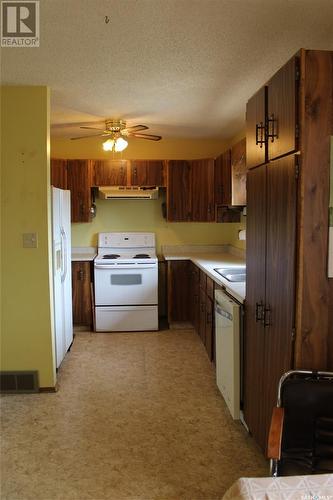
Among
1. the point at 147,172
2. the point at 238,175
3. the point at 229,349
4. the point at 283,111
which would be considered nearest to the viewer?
the point at 283,111

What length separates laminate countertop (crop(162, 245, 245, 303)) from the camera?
2785mm

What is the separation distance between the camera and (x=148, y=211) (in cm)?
528

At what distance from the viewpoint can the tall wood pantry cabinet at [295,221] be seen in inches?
64.2

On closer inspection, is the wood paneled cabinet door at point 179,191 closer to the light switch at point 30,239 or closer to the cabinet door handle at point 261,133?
the light switch at point 30,239

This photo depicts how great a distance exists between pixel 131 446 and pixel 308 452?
45.4 inches

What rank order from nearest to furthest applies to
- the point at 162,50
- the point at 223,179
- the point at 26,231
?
the point at 162,50
the point at 26,231
the point at 223,179

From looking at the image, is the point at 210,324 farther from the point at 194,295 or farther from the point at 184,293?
the point at 184,293

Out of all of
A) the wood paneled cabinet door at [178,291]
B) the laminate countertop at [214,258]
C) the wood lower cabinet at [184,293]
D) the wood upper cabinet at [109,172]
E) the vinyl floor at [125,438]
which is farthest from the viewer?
the wood upper cabinet at [109,172]

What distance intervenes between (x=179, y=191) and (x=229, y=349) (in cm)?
280

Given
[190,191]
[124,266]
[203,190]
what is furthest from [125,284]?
[203,190]

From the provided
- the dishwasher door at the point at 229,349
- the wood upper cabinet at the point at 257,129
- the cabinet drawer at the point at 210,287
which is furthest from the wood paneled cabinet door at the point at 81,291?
the wood upper cabinet at the point at 257,129

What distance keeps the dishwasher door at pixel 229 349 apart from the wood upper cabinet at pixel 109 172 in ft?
8.45

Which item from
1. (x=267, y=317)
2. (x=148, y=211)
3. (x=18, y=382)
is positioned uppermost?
(x=148, y=211)

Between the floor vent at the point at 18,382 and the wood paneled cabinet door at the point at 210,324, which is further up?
the wood paneled cabinet door at the point at 210,324
